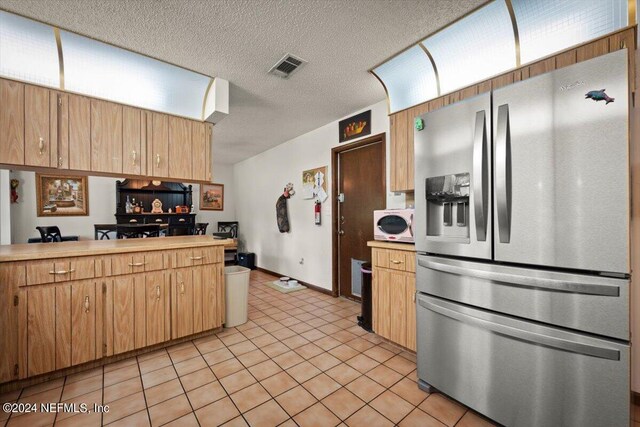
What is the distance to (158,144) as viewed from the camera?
8.99ft

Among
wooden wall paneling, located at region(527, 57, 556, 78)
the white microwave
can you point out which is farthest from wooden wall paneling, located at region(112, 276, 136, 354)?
wooden wall paneling, located at region(527, 57, 556, 78)

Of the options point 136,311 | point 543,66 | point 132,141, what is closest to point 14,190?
point 132,141

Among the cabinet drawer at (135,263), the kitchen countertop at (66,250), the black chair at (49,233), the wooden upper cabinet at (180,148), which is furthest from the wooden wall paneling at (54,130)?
the black chair at (49,233)

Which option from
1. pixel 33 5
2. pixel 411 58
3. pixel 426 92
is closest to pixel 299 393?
pixel 426 92

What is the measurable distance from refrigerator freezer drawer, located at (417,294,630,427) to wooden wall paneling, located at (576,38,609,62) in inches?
64.0

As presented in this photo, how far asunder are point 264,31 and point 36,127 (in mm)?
2031

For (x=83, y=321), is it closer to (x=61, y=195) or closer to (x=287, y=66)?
(x=287, y=66)

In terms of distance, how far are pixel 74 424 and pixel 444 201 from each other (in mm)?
2710

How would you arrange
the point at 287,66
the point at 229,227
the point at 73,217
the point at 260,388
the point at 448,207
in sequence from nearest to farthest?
the point at 448,207
the point at 260,388
the point at 287,66
the point at 73,217
the point at 229,227

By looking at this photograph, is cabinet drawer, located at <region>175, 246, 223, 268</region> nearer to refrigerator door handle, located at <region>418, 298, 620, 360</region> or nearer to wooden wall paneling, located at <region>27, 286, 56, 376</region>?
wooden wall paneling, located at <region>27, 286, 56, 376</region>

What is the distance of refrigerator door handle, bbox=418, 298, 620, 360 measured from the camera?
118cm

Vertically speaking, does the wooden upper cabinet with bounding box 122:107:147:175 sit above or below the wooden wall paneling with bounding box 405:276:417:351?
above

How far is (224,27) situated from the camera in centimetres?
201

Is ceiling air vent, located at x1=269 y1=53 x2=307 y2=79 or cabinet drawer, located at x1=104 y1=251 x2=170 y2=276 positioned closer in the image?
cabinet drawer, located at x1=104 y1=251 x2=170 y2=276
